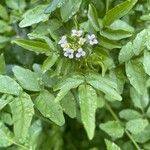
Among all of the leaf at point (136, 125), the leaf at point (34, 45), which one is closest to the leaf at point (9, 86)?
the leaf at point (34, 45)

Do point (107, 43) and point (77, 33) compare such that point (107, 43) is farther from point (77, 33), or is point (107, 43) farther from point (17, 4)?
point (17, 4)

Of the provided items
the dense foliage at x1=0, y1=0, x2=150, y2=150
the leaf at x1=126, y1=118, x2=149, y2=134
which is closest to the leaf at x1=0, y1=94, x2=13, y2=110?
the dense foliage at x1=0, y1=0, x2=150, y2=150

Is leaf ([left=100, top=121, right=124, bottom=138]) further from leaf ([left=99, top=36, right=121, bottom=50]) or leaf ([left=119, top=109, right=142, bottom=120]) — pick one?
leaf ([left=99, top=36, right=121, bottom=50])

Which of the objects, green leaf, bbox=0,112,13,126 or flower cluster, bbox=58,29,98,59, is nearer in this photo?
flower cluster, bbox=58,29,98,59

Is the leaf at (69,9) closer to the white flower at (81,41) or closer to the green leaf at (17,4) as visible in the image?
the white flower at (81,41)

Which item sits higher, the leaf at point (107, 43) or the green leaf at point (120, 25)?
the leaf at point (107, 43)

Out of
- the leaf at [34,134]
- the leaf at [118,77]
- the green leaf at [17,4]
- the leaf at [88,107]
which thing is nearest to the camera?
the leaf at [88,107]
